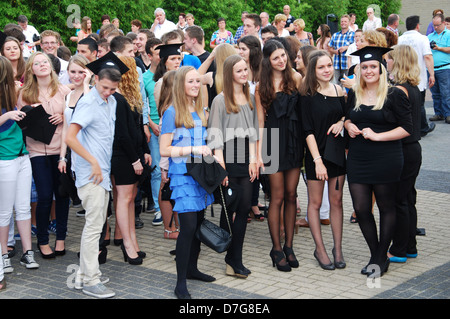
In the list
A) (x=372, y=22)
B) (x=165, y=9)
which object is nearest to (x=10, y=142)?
(x=372, y=22)

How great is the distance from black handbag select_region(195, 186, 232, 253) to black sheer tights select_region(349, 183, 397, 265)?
1.37 meters

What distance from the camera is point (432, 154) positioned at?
11.9 m

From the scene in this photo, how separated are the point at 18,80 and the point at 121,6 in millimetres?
12732

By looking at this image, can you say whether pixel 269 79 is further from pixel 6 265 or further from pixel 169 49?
pixel 6 265

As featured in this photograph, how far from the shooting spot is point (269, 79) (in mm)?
6195

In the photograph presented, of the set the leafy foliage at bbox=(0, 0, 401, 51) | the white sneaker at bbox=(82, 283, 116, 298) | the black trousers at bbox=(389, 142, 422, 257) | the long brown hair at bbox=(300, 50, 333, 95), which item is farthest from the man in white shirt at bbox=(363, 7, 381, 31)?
the white sneaker at bbox=(82, 283, 116, 298)

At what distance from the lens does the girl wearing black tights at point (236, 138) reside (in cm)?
587

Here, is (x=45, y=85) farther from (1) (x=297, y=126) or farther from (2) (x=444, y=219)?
(2) (x=444, y=219)

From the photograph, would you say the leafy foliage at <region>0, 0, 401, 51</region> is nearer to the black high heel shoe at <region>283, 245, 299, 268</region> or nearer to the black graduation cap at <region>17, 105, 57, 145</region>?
the black graduation cap at <region>17, 105, 57, 145</region>

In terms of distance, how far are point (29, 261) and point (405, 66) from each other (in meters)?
4.38

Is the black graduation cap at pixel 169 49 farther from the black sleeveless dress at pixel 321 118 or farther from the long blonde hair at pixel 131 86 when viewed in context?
the black sleeveless dress at pixel 321 118

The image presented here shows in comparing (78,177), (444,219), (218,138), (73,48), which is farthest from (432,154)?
(73,48)

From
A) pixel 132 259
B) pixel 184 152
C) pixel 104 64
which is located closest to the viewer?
pixel 184 152

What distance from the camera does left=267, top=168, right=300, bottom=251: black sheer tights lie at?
626 centimetres
